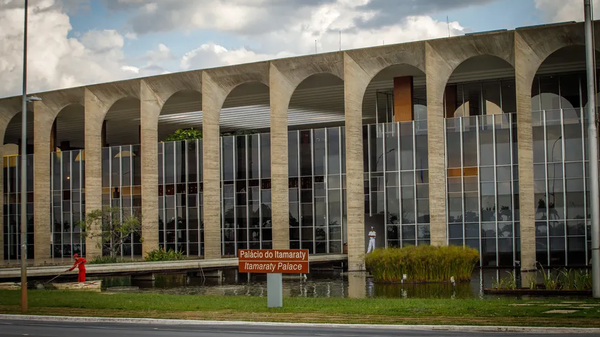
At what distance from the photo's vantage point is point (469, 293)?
2695 centimetres

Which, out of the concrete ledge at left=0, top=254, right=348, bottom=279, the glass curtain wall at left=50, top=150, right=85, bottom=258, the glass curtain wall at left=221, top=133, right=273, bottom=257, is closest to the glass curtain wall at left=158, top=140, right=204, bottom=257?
the glass curtain wall at left=221, top=133, right=273, bottom=257

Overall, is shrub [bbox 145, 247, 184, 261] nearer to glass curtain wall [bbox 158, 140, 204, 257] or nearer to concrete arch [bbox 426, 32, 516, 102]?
glass curtain wall [bbox 158, 140, 204, 257]

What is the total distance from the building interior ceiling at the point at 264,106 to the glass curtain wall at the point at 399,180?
3645 mm

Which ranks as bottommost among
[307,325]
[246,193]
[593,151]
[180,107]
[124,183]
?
[307,325]

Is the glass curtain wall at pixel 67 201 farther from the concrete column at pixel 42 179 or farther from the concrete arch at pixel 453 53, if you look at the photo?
the concrete arch at pixel 453 53

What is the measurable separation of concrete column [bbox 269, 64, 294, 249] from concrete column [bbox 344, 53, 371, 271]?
164 inches

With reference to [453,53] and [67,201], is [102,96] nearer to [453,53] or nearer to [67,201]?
[67,201]

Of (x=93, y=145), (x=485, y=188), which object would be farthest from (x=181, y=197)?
(x=485, y=188)

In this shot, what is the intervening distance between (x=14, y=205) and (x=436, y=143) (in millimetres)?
34370

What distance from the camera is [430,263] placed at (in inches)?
1243

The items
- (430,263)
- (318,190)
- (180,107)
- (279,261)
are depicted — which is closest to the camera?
(279,261)

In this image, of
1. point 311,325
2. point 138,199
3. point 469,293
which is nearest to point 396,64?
point 469,293

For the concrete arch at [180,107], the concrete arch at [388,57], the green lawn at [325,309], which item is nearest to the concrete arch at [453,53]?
the concrete arch at [388,57]

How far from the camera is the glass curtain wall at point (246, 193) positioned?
47.6 meters
